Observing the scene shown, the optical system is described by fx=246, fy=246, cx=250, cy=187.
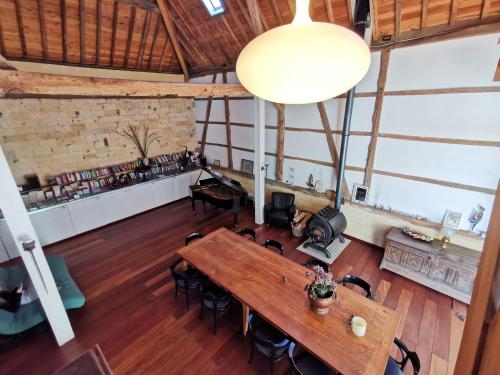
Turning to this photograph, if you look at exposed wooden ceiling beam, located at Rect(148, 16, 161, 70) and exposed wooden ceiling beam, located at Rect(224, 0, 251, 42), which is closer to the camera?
exposed wooden ceiling beam, located at Rect(224, 0, 251, 42)

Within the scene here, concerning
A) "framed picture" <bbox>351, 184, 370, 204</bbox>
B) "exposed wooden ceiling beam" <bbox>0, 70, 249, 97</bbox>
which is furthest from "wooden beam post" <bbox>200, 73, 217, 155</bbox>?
"framed picture" <bbox>351, 184, 370, 204</bbox>

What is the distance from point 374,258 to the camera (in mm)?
4852

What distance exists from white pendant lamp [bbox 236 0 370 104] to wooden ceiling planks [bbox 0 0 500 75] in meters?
3.65

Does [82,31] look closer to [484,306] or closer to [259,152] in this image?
[259,152]

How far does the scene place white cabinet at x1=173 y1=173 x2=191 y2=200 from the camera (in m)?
7.48

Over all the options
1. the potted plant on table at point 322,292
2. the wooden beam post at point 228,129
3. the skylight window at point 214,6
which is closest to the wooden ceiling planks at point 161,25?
the skylight window at point 214,6

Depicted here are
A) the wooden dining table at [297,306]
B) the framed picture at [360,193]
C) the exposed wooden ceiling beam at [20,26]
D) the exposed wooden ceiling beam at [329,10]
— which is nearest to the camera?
the wooden dining table at [297,306]

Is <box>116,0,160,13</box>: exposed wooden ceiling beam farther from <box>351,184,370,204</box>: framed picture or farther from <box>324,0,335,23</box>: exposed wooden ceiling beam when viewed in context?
<box>351,184,370,204</box>: framed picture

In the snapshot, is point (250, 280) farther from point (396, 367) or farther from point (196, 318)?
point (396, 367)

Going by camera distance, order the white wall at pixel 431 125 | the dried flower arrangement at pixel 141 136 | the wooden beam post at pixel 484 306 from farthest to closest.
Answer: the dried flower arrangement at pixel 141 136 → the white wall at pixel 431 125 → the wooden beam post at pixel 484 306

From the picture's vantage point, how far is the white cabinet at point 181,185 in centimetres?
748

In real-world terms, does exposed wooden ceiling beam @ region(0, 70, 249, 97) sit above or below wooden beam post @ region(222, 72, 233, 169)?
above

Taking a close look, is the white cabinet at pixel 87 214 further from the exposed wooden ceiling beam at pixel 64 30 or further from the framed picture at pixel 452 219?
the framed picture at pixel 452 219

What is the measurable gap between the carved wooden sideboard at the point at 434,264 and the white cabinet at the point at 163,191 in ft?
18.8
